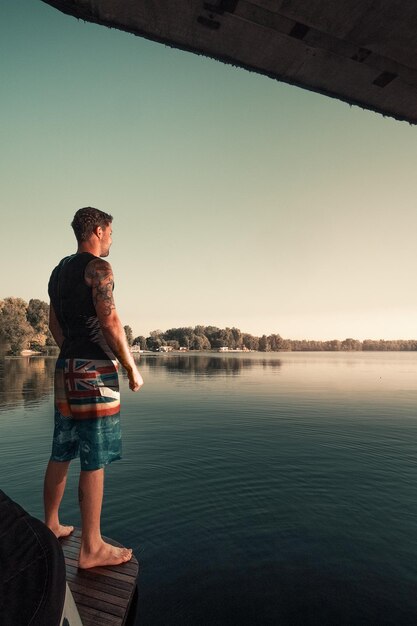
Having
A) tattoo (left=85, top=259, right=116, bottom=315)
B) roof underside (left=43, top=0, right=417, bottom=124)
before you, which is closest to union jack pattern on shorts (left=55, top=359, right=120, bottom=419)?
tattoo (left=85, top=259, right=116, bottom=315)

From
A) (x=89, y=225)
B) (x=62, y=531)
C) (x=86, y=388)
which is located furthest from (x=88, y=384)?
(x=62, y=531)

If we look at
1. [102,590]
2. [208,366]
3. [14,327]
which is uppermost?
[14,327]

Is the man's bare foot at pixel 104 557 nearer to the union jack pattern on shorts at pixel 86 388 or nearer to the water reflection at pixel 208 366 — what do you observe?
the union jack pattern on shorts at pixel 86 388

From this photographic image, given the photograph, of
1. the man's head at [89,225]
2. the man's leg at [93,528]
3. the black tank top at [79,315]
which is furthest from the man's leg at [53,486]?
the man's head at [89,225]

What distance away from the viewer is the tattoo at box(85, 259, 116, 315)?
3350 millimetres

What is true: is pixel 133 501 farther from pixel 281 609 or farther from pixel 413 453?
pixel 413 453

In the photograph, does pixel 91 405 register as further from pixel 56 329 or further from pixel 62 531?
pixel 62 531

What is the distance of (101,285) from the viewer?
3365mm

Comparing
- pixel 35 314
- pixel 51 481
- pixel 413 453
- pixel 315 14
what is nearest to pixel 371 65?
pixel 315 14

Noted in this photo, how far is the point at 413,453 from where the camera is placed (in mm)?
10367

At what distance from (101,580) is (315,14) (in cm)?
593

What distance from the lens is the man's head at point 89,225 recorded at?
3.65m

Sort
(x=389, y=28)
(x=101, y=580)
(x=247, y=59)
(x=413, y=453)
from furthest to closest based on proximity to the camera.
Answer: (x=413, y=453), (x=247, y=59), (x=389, y=28), (x=101, y=580)

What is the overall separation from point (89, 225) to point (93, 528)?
2.90 m
